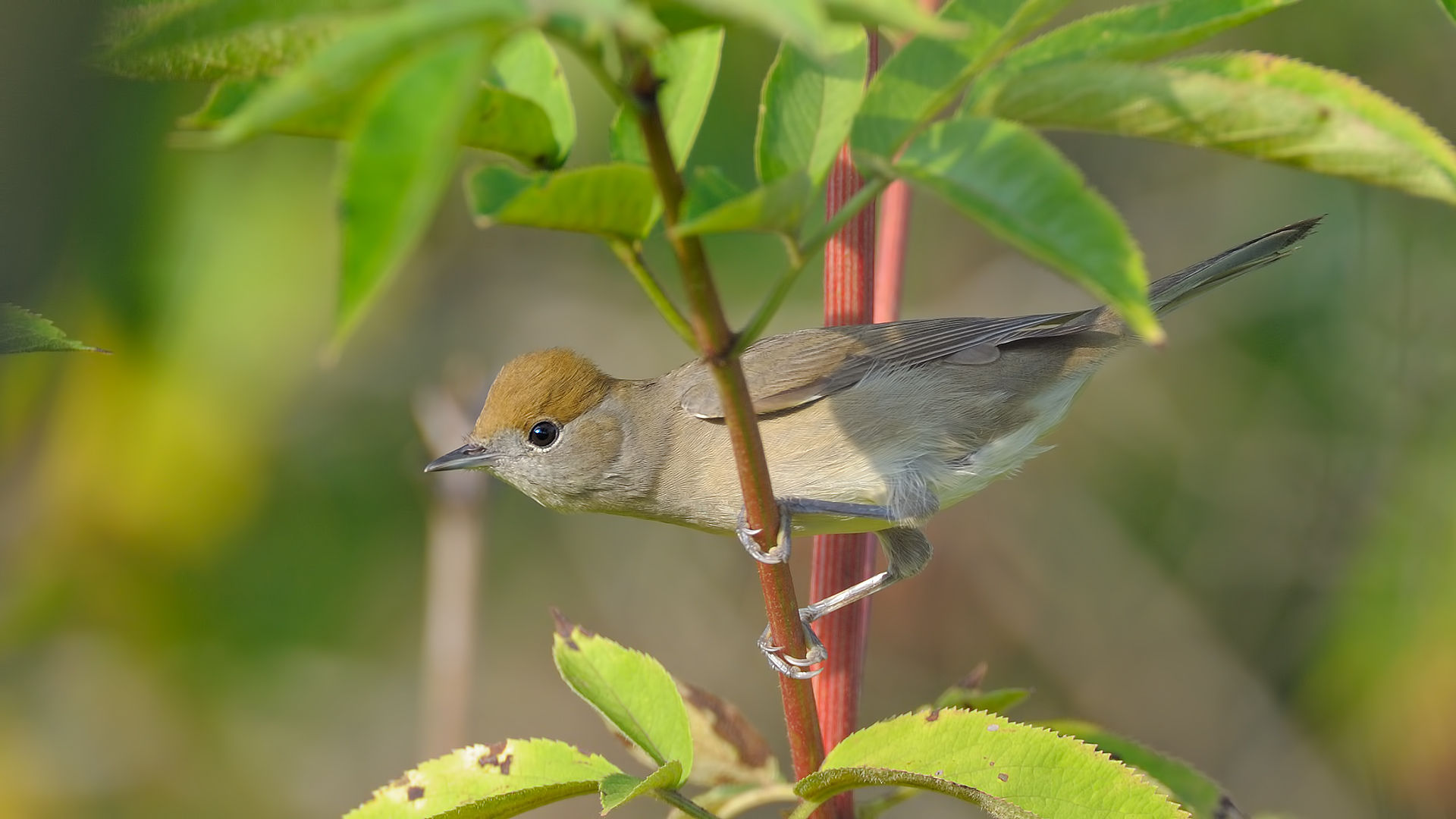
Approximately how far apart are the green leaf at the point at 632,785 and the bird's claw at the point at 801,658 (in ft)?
0.68

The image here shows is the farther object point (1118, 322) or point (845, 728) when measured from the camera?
point (1118, 322)

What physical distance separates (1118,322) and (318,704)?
3857 mm

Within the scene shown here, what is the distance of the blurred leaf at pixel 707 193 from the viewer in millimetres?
1211

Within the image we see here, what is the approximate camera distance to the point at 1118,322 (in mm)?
3301

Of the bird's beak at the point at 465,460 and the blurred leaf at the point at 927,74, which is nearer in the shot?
the blurred leaf at the point at 927,74

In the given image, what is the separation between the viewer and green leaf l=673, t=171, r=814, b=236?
112 centimetres

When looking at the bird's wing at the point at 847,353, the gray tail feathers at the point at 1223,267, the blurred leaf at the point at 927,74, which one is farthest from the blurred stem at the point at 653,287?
A: the gray tail feathers at the point at 1223,267

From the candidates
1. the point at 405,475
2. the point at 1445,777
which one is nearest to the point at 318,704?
the point at 405,475

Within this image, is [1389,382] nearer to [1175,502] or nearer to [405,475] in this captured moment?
[1175,502]

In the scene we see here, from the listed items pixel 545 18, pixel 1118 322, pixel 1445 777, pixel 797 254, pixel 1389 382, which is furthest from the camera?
pixel 1389 382

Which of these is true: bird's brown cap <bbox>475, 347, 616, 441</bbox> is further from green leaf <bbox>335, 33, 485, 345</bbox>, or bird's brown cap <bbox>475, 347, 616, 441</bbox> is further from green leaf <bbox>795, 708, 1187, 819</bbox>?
green leaf <bbox>335, 33, 485, 345</bbox>

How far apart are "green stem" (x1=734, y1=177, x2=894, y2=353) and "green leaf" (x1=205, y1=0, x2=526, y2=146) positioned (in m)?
0.42

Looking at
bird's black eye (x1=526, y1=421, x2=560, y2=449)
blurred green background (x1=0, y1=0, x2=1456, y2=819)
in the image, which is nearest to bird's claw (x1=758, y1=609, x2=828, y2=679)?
bird's black eye (x1=526, y1=421, x2=560, y2=449)

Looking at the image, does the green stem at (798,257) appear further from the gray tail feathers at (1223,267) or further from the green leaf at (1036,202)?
the gray tail feathers at (1223,267)
